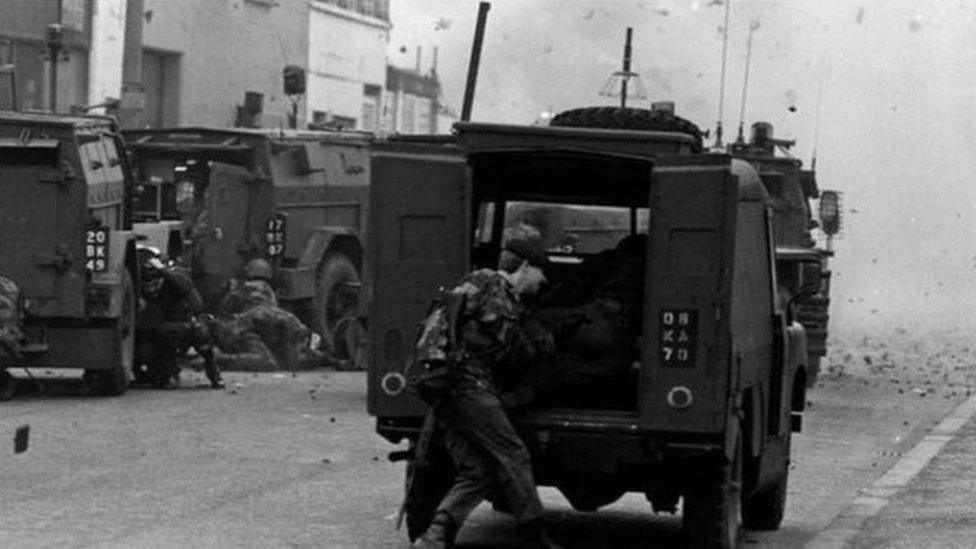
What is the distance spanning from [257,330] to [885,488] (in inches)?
447

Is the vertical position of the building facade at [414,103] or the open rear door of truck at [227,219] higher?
the building facade at [414,103]

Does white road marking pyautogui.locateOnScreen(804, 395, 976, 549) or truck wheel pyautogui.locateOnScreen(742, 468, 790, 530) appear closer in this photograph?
white road marking pyautogui.locateOnScreen(804, 395, 976, 549)

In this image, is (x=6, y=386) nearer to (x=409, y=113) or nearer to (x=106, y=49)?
(x=106, y=49)

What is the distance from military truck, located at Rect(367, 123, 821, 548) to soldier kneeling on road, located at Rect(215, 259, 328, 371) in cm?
1391

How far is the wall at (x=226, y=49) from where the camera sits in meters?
47.0

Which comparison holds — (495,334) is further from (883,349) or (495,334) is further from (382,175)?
(883,349)

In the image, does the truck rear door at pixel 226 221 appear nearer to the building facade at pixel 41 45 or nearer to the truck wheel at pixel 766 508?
Result: the building facade at pixel 41 45

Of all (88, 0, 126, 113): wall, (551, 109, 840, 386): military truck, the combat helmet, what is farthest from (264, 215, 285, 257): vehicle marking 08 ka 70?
(88, 0, 126, 113): wall

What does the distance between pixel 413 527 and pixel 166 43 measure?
3347cm

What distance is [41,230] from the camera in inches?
916

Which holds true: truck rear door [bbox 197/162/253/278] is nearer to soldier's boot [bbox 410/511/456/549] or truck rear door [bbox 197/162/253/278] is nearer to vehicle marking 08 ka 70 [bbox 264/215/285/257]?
vehicle marking 08 ka 70 [bbox 264/215/285/257]

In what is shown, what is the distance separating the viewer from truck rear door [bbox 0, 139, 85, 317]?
2316 centimetres

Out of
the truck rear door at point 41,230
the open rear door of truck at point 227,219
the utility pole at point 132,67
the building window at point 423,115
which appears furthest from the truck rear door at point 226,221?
the building window at point 423,115

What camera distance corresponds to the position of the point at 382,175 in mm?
13836
